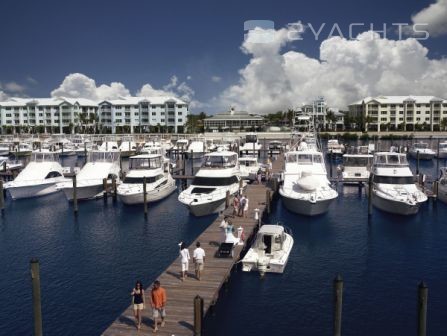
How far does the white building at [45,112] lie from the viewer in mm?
184000

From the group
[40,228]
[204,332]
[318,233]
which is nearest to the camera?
[204,332]

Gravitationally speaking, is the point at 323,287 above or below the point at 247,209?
below

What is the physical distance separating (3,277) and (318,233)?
24.1 m

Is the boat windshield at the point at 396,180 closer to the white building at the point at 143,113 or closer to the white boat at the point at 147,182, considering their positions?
the white boat at the point at 147,182

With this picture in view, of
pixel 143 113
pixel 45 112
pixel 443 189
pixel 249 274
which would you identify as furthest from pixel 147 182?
pixel 45 112

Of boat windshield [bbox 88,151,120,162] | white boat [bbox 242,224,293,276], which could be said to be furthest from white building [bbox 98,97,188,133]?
white boat [bbox 242,224,293,276]

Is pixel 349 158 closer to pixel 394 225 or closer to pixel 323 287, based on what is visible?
pixel 394 225

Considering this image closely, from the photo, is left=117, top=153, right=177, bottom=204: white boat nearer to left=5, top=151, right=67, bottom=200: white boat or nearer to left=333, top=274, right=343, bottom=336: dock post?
left=5, top=151, right=67, bottom=200: white boat

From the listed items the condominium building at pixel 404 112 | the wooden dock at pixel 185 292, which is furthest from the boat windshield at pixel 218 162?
the condominium building at pixel 404 112

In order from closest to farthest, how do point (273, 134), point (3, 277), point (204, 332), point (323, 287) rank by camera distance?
point (204, 332), point (323, 287), point (3, 277), point (273, 134)

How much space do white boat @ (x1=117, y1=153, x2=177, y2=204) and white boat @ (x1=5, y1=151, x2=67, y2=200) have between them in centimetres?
1197

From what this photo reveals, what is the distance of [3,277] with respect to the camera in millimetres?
29344

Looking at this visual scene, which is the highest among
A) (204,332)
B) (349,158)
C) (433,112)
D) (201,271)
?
(433,112)

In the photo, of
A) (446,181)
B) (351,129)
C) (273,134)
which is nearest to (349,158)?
(446,181)
